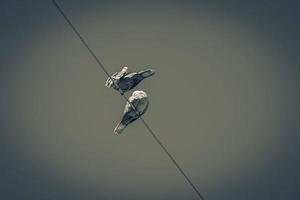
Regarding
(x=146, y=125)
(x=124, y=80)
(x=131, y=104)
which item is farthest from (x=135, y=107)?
(x=146, y=125)

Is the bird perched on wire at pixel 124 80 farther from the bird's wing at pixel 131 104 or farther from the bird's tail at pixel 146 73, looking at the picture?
the bird's wing at pixel 131 104

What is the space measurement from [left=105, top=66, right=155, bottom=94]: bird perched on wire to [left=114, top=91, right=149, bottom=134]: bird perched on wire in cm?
35

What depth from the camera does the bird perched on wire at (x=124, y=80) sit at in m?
18.0

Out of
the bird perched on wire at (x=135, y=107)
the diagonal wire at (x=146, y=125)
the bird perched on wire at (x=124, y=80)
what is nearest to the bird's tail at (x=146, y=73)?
the bird perched on wire at (x=124, y=80)

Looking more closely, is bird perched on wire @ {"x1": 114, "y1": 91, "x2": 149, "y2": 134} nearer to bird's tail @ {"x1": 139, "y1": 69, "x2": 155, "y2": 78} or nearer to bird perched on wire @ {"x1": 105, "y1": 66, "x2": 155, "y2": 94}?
bird perched on wire @ {"x1": 105, "y1": 66, "x2": 155, "y2": 94}

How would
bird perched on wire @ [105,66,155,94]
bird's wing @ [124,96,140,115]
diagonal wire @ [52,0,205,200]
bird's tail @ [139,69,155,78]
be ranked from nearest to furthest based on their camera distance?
bird perched on wire @ [105,66,155,94]
bird's tail @ [139,69,155,78]
bird's wing @ [124,96,140,115]
diagonal wire @ [52,0,205,200]

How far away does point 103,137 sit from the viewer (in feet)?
64.9

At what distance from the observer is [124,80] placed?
18.0 metres

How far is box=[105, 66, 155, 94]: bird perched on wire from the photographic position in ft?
59.0

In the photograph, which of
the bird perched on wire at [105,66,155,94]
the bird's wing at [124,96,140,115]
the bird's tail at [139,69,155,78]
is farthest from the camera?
the bird's wing at [124,96,140,115]

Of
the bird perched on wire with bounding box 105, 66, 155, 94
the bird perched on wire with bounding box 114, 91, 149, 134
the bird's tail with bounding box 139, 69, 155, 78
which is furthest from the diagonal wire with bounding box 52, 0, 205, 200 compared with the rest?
the bird's tail with bounding box 139, 69, 155, 78

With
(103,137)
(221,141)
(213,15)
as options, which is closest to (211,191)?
(221,141)

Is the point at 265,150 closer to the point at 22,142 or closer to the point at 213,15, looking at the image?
the point at 213,15

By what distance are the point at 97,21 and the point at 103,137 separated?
270cm
